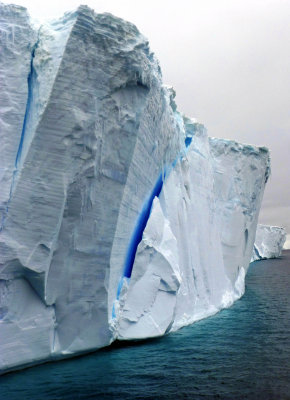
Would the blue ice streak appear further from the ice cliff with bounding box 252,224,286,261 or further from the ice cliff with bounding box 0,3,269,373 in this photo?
the ice cliff with bounding box 252,224,286,261

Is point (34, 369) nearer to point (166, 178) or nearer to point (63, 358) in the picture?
point (63, 358)

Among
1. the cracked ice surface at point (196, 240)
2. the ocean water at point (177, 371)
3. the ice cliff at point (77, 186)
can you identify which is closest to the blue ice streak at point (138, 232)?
the ice cliff at point (77, 186)

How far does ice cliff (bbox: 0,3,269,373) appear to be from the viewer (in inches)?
231

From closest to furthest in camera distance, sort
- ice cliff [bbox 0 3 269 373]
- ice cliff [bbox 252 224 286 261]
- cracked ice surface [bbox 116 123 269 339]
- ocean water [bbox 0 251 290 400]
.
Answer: ocean water [bbox 0 251 290 400], ice cliff [bbox 0 3 269 373], cracked ice surface [bbox 116 123 269 339], ice cliff [bbox 252 224 286 261]

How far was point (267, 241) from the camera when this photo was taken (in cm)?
4062

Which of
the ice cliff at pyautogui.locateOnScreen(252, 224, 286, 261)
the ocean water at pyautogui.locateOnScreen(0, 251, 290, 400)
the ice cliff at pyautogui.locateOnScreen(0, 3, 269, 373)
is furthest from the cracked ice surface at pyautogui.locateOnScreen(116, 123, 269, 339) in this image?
the ice cliff at pyautogui.locateOnScreen(252, 224, 286, 261)

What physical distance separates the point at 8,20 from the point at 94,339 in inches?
221

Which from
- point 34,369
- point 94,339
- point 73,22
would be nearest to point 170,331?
point 94,339

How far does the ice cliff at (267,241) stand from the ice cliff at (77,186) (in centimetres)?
3161

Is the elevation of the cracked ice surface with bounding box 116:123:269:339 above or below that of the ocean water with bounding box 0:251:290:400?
above

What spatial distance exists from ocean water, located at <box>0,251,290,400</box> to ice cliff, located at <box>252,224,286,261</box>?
30488 mm

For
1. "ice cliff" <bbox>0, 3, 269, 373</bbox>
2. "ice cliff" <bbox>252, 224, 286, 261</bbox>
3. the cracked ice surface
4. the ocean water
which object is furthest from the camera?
"ice cliff" <bbox>252, 224, 286, 261</bbox>

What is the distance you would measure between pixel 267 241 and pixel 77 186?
3758 centimetres

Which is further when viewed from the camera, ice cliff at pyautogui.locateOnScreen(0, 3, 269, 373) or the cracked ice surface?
the cracked ice surface
